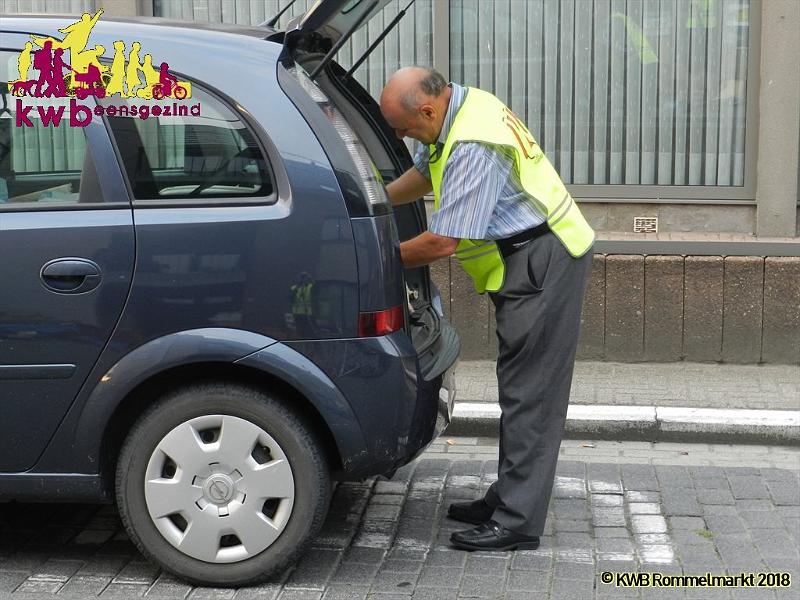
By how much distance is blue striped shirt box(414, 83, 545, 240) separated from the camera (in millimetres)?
3873

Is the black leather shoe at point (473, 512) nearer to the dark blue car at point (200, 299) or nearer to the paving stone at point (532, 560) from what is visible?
the paving stone at point (532, 560)

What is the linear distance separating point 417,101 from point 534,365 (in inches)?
40.0

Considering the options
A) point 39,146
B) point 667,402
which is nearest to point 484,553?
point 39,146

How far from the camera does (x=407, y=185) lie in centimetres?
438

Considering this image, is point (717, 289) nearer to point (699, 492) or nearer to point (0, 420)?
point (699, 492)

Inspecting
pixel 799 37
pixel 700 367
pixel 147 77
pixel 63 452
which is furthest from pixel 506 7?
pixel 63 452

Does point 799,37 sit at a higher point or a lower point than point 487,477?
higher

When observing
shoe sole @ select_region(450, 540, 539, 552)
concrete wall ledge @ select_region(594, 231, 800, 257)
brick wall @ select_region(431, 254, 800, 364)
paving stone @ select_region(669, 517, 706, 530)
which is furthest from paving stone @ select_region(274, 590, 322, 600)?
concrete wall ledge @ select_region(594, 231, 800, 257)

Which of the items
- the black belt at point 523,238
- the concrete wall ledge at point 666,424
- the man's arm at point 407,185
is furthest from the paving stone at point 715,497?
the man's arm at point 407,185

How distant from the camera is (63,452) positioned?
3812 mm

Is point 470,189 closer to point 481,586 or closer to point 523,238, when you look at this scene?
point 523,238

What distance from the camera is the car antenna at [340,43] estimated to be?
12.6 ft

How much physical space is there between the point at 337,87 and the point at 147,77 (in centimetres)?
80

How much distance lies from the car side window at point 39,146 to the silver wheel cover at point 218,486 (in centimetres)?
85
